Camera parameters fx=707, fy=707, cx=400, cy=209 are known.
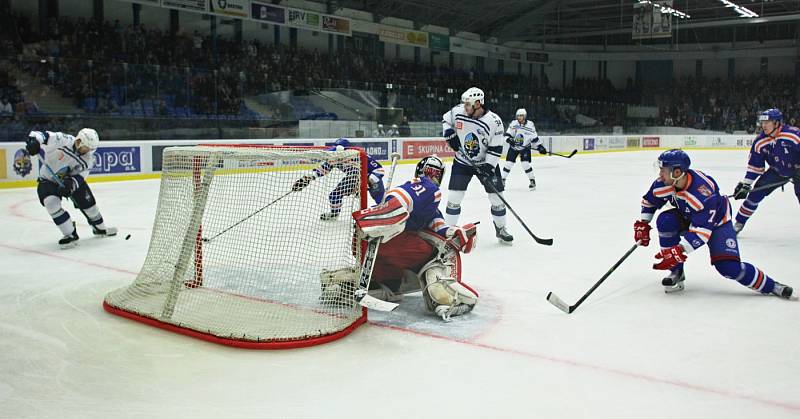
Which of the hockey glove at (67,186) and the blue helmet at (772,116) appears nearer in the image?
the hockey glove at (67,186)

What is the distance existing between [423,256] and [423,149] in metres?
14.0

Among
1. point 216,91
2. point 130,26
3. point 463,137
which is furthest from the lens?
point 130,26

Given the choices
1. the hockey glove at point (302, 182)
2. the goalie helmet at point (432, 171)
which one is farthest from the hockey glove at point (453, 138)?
the goalie helmet at point (432, 171)

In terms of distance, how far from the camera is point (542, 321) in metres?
4.08

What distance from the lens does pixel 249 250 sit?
4.60 meters

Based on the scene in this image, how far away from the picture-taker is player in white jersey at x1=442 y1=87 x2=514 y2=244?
6.48m

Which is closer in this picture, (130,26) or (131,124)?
(131,124)

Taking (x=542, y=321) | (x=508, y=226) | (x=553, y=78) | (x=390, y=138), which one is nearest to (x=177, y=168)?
(x=542, y=321)

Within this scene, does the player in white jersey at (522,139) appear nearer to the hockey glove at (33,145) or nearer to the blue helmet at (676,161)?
the blue helmet at (676,161)

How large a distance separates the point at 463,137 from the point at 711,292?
8.56ft

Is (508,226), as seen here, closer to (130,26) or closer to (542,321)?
(542,321)

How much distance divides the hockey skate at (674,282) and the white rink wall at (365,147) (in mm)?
9880

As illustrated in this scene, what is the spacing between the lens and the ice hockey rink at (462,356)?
9.39ft

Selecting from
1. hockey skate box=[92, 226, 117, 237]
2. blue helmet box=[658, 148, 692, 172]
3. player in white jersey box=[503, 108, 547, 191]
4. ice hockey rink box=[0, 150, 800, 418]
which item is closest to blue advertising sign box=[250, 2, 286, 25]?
player in white jersey box=[503, 108, 547, 191]
